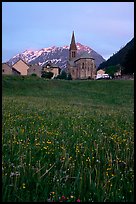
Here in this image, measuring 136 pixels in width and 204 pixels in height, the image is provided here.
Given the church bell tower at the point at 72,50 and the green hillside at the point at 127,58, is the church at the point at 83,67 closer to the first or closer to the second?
the church bell tower at the point at 72,50

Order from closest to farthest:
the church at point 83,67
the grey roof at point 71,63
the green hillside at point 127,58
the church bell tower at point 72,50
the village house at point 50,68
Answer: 1. the green hillside at point 127,58
2. the village house at point 50,68
3. the church at point 83,67
4. the grey roof at point 71,63
5. the church bell tower at point 72,50

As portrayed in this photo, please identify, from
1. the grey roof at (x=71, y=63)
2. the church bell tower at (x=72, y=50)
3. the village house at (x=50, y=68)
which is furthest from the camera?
the church bell tower at (x=72, y=50)

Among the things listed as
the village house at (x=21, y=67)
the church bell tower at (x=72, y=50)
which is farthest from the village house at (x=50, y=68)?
the church bell tower at (x=72, y=50)

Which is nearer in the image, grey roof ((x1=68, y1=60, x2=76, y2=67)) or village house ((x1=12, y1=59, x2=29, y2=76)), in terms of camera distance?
village house ((x1=12, y1=59, x2=29, y2=76))

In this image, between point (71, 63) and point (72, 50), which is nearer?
point (71, 63)

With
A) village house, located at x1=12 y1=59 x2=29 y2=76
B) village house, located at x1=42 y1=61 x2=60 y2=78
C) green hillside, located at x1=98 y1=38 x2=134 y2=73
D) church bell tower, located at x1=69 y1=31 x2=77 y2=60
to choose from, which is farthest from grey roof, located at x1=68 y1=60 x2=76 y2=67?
village house, located at x1=12 y1=59 x2=29 y2=76

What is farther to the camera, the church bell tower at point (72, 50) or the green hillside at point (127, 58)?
the church bell tower at point (72, 50)

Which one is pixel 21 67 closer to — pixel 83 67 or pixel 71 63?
pixel 83 67

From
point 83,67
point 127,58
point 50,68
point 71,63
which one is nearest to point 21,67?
point 50,68

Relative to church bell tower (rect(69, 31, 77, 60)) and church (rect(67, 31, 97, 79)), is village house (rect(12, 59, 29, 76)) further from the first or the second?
church bell tower (rect(69, 31, 77, 60))

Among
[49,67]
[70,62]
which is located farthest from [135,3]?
[70,62]

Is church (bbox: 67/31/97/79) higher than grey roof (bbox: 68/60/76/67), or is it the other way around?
grey roof (bbox: 68/60/76/67)

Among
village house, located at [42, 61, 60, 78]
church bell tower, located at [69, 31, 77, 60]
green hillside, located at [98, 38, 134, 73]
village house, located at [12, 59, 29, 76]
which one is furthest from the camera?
church bell tower, located at [69, 31, 77, 60]

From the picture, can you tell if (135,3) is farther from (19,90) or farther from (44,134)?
(19,90)
